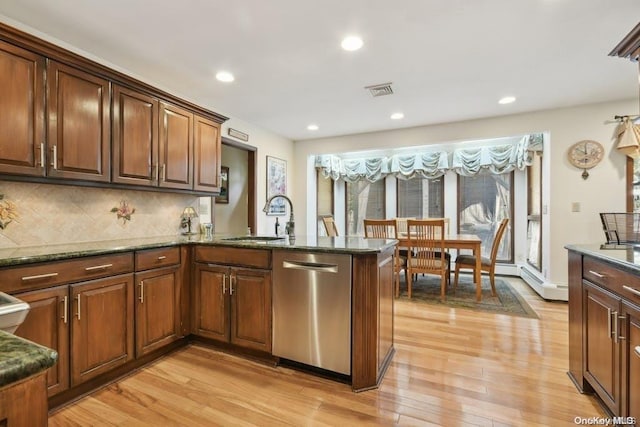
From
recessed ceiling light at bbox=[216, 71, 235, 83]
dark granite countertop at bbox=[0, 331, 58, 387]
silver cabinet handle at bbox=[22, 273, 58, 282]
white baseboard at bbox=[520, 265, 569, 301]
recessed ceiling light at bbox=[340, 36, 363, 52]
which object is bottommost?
white baseboard at bbox=[520, 265, 569, 301]

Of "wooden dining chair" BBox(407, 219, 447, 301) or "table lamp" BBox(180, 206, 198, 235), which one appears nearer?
"table lamp" BBox(180, 206, 198, 235)

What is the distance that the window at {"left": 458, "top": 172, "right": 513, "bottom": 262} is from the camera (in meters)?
5.38

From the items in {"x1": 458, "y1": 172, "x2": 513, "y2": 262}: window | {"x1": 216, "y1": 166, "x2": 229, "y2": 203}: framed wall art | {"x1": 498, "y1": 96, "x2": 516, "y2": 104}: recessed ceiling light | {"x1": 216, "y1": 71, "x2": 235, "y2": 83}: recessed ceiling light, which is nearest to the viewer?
{"x1": 216, "y1": 71, "x2": 235, "y2": 83}: recessed ceiling light

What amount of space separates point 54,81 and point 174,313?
177 cm

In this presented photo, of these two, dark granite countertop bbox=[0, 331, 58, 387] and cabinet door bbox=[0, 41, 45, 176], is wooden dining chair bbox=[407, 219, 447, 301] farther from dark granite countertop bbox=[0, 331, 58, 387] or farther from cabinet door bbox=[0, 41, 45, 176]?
dark granite countertop bbox=[0, 331, 58, 387]

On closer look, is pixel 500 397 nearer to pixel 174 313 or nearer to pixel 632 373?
pixel 632 373

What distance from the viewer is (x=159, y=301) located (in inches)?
90.7

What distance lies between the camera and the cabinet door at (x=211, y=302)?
2.40m

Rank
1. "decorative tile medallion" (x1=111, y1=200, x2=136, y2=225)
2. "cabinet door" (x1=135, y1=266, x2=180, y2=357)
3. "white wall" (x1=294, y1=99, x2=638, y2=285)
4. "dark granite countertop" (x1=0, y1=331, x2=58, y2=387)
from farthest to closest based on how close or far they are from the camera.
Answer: "white wall" (x1=294, y1=99, x2=638, y2=285) < "decorative tile medallion" (x1=111, y1=200, x2=136, y2=225) < "cabinet door" (x1=135, y1=266, x2=180, y2=357) < "dark granite countertop" (x1=0, y1=331, x2=58, y2=387)

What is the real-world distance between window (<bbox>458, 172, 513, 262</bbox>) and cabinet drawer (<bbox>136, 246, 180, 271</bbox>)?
4.91 meters

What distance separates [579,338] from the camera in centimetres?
186

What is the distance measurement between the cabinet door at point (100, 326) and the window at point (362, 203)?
482 cm

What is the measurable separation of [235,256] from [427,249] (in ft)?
8.40

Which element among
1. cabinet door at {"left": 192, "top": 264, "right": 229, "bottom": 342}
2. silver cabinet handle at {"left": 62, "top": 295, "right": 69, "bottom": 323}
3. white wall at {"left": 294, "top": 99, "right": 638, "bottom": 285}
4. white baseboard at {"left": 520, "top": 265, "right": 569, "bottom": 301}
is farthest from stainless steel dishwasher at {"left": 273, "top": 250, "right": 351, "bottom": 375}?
white wall at {"left": 294, "top": 99, "right": 638, "bottom": 285}
